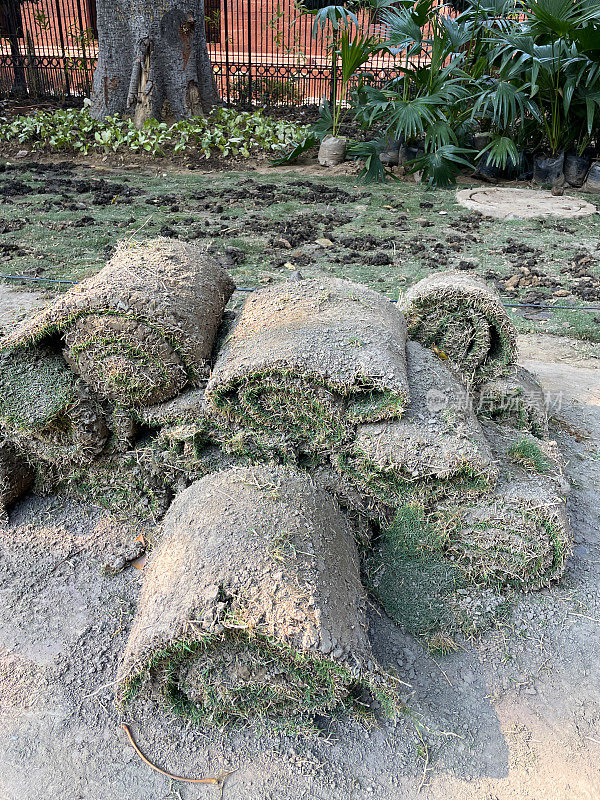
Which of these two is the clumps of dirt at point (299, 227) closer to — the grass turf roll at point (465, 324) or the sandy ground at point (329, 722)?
the grass turf roll at point (465, 324)

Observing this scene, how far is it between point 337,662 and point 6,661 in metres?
1.14

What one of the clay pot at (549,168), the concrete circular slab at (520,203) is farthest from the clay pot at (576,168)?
the concrete circular slab at (520,203)

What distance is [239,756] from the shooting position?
1835 millimetres

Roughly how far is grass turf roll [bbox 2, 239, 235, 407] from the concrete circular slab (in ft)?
18.1

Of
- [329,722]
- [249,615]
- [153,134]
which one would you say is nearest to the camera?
[249,615]

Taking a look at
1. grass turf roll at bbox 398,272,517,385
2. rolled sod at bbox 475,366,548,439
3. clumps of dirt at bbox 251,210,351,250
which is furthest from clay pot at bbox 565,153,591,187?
rolled sod at bbox 475,366,548,439

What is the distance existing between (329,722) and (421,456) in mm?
872

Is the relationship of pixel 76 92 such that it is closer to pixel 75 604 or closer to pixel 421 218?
pixel 421 218

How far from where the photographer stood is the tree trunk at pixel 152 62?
8484 mm

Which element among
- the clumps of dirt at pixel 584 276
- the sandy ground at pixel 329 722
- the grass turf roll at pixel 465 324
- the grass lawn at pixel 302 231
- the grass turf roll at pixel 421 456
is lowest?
→ the sandy ground at pixel 329 722

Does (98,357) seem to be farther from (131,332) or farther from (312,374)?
(312,374)

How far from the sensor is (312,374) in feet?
7.07

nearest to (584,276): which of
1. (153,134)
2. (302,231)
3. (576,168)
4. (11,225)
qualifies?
(302,231)

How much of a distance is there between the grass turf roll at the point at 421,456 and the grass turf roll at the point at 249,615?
289 mm
